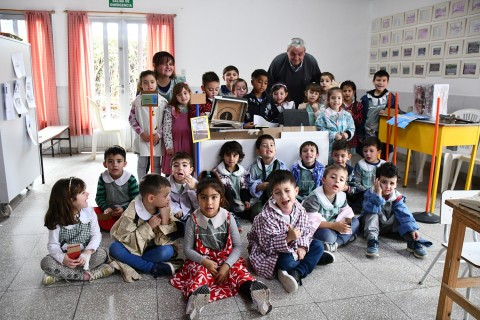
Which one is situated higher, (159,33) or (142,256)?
(159,33)

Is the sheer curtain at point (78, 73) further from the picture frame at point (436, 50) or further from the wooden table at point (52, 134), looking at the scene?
the picture frame at point (436, 50)

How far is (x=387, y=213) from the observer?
3.02 meters

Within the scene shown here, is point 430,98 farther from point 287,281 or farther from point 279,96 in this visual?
point 287,281

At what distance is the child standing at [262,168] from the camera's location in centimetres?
321

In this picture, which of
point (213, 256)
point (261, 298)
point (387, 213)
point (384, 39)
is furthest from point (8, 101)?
point (384, 39)

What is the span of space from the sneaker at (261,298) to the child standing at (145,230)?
2.02ft

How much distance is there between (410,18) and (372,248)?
4329 mm

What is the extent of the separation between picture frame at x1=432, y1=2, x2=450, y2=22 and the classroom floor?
3.60 metres

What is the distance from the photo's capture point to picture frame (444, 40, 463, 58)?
4.84 metres

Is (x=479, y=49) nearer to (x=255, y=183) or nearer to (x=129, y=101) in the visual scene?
(x=255, y=183)

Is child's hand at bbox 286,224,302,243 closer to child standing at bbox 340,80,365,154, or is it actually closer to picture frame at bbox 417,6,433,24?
child standing at bbox 340,80,365,154

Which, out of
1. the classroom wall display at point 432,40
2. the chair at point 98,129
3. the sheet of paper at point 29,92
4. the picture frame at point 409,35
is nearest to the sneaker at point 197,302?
the sheet of paper at point 29,92

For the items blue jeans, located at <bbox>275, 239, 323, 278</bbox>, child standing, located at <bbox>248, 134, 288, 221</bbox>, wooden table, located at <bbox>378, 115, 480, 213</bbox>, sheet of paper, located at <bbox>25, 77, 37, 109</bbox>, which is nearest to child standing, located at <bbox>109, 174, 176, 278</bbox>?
blue jeans, located at <bbox>275, 239, 323, 278</bbox>

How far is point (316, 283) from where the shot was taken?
2.37 meters
